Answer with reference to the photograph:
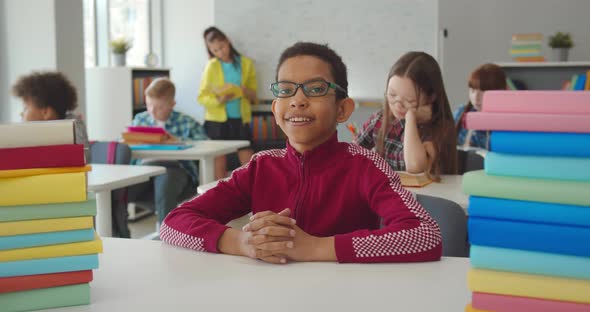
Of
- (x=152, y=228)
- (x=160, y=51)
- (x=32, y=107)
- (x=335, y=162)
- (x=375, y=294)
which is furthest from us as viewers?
(x=160, y=51)

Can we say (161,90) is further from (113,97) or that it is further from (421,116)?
(421,116)

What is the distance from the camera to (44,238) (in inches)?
37.7

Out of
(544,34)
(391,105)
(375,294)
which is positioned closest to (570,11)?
(544,34)

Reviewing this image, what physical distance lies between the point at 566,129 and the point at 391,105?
2184 mm

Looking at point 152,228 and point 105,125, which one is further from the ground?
point 105,125

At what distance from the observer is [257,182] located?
165 centimetres

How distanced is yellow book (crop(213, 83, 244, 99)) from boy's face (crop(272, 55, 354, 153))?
5.11 meters

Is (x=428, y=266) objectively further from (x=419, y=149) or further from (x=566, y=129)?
(x=419, y=149)

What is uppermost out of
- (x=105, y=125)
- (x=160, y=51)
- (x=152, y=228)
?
(x=160, y=51)

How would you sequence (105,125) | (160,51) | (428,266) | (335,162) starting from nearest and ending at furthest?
(428,266)
(335,162)
(105,125)
(160,51)

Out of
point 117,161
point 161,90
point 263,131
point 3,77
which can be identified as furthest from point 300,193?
point 263,131

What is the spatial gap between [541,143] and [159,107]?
13.9 ft

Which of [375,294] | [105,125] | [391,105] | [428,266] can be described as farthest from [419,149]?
[105,125]

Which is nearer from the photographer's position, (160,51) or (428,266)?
(428,266)
